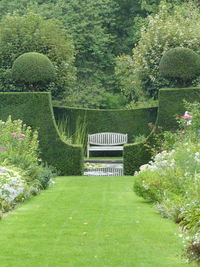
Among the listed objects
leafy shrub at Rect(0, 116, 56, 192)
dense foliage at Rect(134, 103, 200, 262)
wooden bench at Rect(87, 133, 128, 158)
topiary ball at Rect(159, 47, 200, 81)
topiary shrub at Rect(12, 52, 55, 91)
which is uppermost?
topiary ball at Rect(159, 47, 200, 81)

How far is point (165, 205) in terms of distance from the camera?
9531mm

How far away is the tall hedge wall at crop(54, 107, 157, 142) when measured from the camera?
2003 cm

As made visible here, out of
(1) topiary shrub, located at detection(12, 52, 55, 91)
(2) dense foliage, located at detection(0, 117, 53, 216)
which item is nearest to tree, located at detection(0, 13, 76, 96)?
(1) topiary shrub, located at detection(12, 52, 55, 91)

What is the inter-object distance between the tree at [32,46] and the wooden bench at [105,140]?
10.2ft

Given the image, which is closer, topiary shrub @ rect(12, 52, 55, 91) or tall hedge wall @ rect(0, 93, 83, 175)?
tall hedge wall @ rect(0, 93, 83, 175)

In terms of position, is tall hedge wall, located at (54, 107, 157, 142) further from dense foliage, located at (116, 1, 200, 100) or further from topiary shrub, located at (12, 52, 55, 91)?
dense foliage, located at (116, 1, 200, 100)

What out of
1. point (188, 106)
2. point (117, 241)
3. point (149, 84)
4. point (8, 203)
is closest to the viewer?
point (117, 241)

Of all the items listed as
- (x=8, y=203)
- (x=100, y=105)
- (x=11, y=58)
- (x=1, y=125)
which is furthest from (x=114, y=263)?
(x=100, y=105)

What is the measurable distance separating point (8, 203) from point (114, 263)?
4427mm

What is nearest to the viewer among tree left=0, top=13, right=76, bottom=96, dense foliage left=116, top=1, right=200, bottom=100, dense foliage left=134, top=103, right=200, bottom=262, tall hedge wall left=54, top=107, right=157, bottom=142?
dense foliage left=134, top=103, right=200, bottom=262

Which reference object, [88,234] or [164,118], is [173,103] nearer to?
[164,118]

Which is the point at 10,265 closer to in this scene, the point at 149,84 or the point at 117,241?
the point at 117,241

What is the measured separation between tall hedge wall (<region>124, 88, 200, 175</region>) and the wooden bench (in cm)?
239

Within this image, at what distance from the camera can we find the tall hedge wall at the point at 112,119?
2003 centimetres
